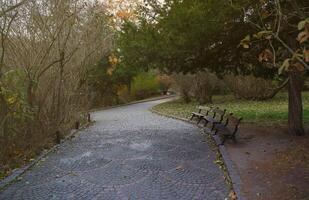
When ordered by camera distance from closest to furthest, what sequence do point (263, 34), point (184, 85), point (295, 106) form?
1. point (263, 34)
2. point (295, 106)
3. point (184, 85)

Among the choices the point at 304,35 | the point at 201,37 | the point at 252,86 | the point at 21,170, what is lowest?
Answer: the point at 21,170

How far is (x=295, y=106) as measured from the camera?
1055 centimetres

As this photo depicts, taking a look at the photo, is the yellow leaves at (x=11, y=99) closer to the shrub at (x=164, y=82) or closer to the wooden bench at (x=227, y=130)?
the wooden bench at (x=227, y=130)

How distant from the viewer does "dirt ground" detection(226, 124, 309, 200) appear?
18.5 ft

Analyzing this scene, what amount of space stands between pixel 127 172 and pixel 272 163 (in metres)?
2.94

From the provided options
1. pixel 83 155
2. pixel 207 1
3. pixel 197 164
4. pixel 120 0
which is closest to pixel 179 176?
pixel 197 164

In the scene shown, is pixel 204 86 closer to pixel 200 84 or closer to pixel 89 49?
pixel 200 84

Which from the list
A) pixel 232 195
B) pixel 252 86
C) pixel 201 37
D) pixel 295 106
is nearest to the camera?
pixel 232 195

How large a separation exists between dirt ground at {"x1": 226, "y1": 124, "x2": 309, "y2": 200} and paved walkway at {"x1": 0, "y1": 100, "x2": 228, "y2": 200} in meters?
0.53

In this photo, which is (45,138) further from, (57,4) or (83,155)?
(57,4)

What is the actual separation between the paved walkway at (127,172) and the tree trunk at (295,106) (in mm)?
2665

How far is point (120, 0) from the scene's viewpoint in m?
31.8

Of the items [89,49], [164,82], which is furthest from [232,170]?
[164,82]

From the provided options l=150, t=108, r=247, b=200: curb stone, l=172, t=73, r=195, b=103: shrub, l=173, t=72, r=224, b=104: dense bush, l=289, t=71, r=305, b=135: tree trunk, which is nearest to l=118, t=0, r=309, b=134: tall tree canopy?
l=289, t=71, r=305, b=135: tree trunk
